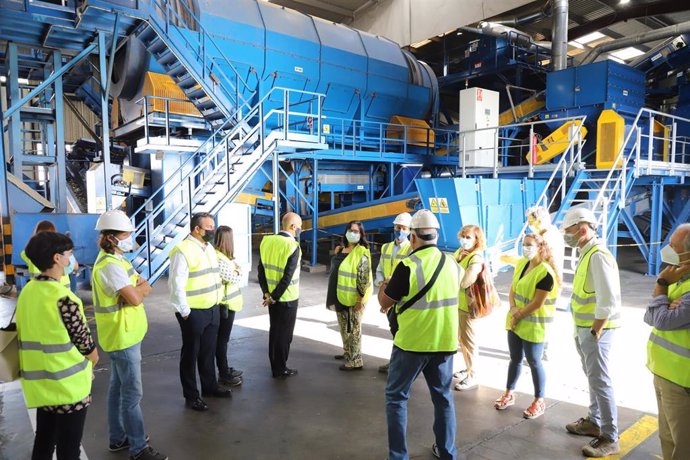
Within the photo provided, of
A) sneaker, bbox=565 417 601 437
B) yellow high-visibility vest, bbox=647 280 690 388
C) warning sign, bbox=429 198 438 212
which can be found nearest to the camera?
yellow high-visibility vest, bbox=647 280 690 388

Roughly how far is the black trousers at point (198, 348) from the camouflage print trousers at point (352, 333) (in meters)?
1.51

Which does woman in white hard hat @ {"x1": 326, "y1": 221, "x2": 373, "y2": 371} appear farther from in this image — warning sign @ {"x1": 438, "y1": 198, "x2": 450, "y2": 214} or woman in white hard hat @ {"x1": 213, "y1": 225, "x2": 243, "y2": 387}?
warning sign @ {"x1": 438, "y1": 198, "x2": 450, "y2": 214}

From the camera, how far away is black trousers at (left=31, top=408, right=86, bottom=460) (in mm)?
2635

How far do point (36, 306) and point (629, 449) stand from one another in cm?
412

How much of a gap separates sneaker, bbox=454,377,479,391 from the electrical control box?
684cm

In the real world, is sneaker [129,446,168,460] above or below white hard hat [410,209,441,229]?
below

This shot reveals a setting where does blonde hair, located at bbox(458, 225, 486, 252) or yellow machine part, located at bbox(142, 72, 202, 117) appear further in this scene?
yellow machine part, located at bbox(142, 72, 202, 117)

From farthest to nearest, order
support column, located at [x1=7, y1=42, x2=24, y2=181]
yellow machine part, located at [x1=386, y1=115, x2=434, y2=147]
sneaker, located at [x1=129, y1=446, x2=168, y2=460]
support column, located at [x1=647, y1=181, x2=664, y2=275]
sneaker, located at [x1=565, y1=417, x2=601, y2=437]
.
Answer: yellow machine part, located at [x1=386, y1=115, x2=434, y2=147], support column, located at [x1=647, y1=181, x2=664, y2=275], support column, located at [x1=7, y1=42, x2=24, y2=181], sneaker, located at [x1=565, y1=417, x2=601, y2=437], sneaker, located at [x1=129, y1=446, x2=168, y2=460]

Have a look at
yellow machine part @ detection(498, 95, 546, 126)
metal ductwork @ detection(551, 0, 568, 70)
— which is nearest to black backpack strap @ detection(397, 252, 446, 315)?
yellow machine part @ detection(498, 95, 546, 126)

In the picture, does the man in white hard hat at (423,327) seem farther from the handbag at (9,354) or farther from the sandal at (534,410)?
the handbag at (9,354)

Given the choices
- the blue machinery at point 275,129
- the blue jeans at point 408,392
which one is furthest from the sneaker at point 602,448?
the blue machinery at point 275,129

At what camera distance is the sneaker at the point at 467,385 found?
485 cm

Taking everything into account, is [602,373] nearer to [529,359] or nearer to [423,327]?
[529,359]

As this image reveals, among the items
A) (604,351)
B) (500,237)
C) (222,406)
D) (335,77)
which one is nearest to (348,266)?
(222,406)
